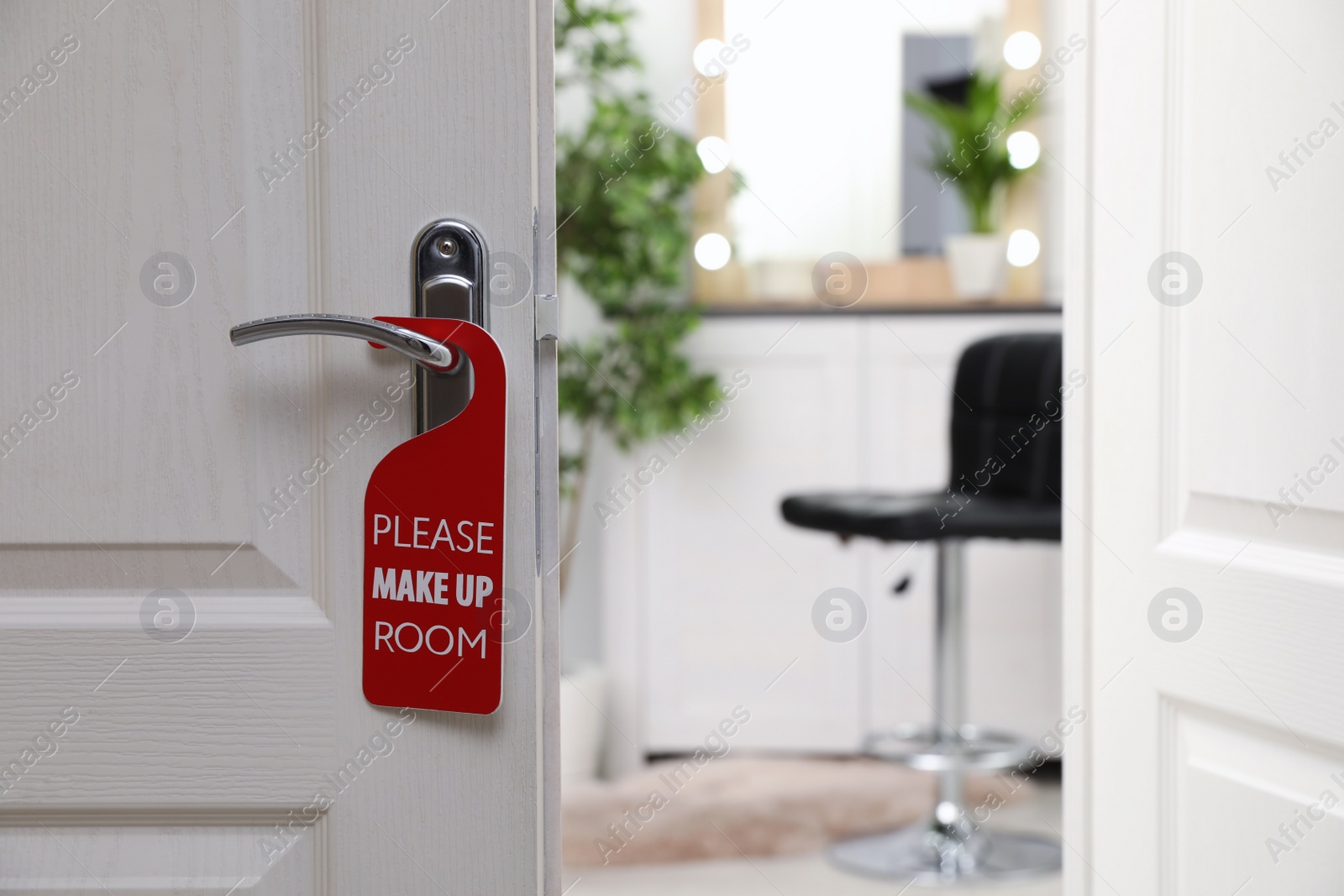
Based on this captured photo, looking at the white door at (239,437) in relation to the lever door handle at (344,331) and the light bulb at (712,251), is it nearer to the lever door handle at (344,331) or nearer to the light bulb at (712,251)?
the lever door handle at (344,331)

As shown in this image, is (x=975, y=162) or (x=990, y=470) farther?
(x=975, y=162)

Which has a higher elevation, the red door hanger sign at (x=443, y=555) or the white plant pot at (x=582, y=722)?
the red door hanger sign at (x=443, y=555)

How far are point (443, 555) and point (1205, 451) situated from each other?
0.61 metres

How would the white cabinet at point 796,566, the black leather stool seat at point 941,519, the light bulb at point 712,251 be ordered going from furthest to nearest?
the light bulb at point 712,251 < the white cabinet at point 796,566 < the black leather stool seat at point 941,519

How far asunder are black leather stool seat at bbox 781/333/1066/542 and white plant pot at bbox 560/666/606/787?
2.21 feet

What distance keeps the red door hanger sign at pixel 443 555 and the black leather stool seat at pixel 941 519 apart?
1308 millimetres

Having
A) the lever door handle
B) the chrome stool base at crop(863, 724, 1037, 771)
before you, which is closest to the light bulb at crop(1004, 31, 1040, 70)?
the chrome stool base at crop(863, 724, 1037, 771)

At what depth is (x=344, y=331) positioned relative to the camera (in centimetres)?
68

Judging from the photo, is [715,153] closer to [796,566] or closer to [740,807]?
[796,566]

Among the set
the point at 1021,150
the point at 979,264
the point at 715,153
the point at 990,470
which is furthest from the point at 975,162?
the point at 990,470

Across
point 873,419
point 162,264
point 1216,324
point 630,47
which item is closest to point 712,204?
point 630,47

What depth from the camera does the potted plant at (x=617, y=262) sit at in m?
2.42

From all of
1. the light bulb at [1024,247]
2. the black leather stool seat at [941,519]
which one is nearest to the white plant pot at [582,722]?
the black leather stool seat at [941,519]

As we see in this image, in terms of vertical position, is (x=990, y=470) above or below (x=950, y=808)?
above
